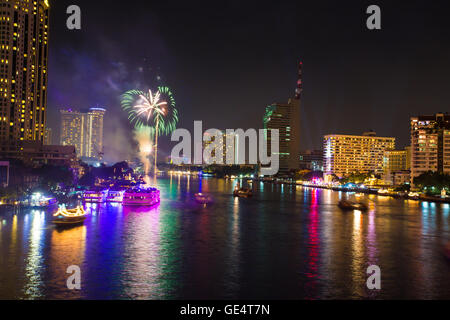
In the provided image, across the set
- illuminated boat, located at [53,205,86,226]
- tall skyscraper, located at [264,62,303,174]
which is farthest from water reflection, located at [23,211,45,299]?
tall skyscraper, located at [264,62,303,174]

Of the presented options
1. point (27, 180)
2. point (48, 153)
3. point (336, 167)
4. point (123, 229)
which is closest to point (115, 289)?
point (123, 229)

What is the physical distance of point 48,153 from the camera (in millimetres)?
74375

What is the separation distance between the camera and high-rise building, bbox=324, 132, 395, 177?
126400 mm

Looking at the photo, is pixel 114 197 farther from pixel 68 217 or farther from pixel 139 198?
pixel 68 217

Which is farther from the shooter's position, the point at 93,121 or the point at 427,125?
the point at 93,121

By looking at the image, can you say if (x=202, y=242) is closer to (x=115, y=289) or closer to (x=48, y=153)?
(x=115, y=289)

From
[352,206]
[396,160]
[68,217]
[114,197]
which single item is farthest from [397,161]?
[68,217]

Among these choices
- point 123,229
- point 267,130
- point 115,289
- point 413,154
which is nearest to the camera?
point 115,289

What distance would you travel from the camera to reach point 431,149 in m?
71.6

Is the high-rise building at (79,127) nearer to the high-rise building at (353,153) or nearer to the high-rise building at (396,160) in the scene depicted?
the high-rise building at (353,153)

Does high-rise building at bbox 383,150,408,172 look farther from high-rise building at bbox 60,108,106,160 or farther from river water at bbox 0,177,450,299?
high-rise building at bbox 60,108,106,160

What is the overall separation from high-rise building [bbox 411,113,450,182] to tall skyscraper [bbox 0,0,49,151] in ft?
212

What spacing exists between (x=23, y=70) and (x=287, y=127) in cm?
10326
